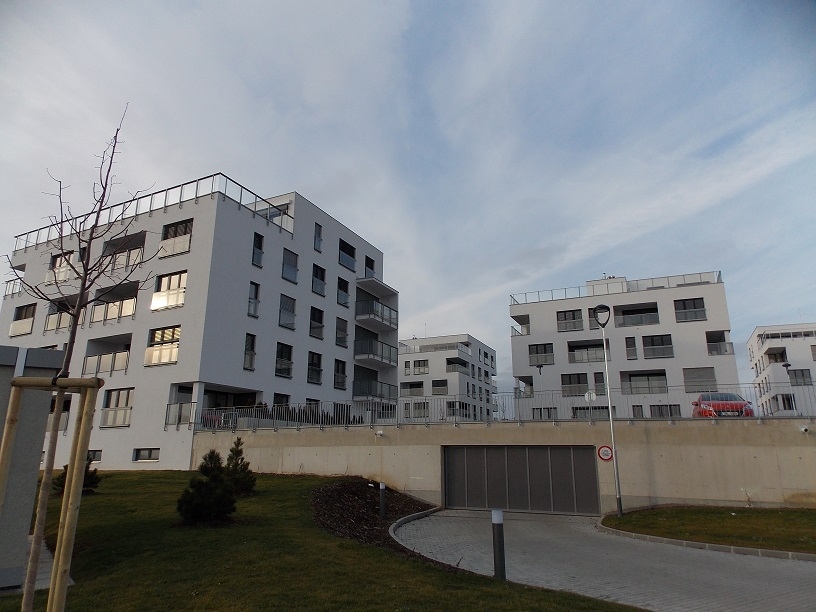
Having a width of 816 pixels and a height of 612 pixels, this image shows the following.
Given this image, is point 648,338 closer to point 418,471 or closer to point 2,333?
Answer: point 418,471

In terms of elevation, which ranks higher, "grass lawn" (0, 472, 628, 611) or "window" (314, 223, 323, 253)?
"window" (314, 223, 323, 253)

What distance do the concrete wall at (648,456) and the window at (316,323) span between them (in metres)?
13.3

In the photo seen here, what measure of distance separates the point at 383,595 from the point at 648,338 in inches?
1665

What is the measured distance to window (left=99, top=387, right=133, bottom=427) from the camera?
2925 cm

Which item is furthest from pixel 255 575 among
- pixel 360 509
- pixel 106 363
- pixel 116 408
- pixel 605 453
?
pixel 106 363

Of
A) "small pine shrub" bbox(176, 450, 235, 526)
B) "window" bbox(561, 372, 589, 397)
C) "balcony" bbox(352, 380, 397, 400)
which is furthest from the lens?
"window" bbox(561, 372, 589, 397)

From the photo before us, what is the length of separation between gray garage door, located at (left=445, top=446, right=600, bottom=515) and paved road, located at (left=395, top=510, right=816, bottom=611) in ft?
10.00

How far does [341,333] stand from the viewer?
38656mm

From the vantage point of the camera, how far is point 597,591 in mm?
8828

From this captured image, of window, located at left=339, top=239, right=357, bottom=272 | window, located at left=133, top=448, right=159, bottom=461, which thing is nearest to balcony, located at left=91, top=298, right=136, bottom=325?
window, located at left=133, top=448, right=159, bottom=461

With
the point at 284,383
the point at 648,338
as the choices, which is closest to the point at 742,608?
the point at 284,383

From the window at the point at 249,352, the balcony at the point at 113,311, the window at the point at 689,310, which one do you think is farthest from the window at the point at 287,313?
the window at the point at 689,310

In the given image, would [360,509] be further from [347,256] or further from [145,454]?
[347,256]

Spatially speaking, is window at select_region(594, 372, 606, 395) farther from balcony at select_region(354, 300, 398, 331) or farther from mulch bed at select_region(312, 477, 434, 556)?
mulch bed at select_region(312, 477, 434, 556)
